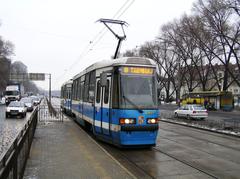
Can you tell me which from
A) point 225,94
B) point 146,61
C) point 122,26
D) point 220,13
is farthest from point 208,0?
point 146,61

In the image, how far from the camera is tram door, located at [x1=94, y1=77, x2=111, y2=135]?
35.0 feet

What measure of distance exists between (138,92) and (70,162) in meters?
3.39

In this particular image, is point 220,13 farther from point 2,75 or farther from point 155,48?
point 2,75

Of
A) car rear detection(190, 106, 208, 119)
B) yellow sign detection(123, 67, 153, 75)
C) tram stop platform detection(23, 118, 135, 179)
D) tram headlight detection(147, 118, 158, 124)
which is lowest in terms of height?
tram stop platform detection(23, 118, 135, 179)

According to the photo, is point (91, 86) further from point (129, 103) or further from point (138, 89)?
point (129, 103)

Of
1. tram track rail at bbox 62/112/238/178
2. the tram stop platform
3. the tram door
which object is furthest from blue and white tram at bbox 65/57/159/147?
the tram stop platform

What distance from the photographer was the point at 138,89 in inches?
403

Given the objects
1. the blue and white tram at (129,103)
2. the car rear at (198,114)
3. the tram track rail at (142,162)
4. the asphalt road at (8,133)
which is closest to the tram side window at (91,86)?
the blue and white tram at (129,103)

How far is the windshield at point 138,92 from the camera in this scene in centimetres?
1001

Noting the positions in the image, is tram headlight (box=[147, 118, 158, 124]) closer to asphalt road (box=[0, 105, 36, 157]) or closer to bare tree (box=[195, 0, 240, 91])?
asphalt road (box=[0, 105, 36, 157])

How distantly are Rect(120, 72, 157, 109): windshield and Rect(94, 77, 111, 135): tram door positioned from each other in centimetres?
79

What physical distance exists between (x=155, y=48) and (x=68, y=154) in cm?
5632

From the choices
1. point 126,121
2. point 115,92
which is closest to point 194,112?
point 115,92

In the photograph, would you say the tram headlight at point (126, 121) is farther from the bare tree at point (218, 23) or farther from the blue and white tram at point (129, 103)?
the bare tree at point (218, 23)
